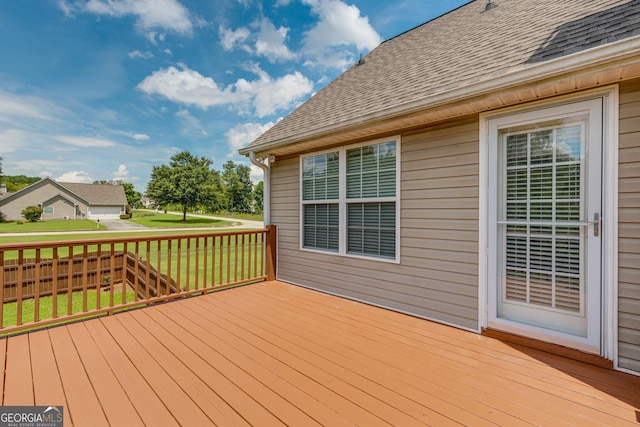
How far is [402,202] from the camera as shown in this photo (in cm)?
320

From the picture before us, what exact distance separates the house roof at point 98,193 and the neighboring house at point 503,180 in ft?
126

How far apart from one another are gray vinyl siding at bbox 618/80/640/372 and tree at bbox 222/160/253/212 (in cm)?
4935

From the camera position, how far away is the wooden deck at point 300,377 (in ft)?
5.06

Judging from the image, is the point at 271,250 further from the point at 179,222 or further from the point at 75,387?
the point at 179,222

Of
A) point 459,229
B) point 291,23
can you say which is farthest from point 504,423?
point 291,23

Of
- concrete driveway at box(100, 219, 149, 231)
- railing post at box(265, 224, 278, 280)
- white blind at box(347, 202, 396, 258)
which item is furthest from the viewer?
concrete driveway at box(100, 219, 149, 231)

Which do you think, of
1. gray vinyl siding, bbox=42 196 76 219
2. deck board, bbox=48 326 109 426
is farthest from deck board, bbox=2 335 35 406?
gray vinyl siding, bbox=42 196 76 219

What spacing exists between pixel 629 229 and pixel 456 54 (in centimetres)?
256

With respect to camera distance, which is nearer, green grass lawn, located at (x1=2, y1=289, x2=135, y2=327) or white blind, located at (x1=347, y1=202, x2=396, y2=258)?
white blind, located at (x1=347, y1=202, x2=396, y2=258)

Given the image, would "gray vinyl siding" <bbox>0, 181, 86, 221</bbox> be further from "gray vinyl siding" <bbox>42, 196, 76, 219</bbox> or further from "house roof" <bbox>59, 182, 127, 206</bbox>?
"house roof" <bbox>59, 182, 127, 206</bbox>

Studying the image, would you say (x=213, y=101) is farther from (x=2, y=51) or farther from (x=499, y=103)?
(x=499, y=103)

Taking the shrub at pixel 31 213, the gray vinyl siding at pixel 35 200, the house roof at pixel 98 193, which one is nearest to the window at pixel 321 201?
the shrub at pixel 31 213

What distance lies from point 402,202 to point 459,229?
0.69 meters

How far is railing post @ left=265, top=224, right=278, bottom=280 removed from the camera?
15.6 ft
